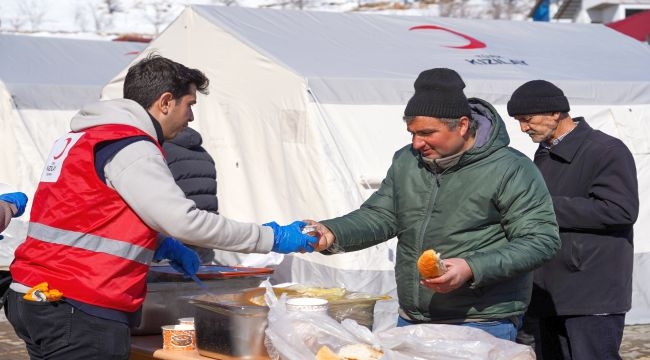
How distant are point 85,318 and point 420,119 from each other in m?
1.26

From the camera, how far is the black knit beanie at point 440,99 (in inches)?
132

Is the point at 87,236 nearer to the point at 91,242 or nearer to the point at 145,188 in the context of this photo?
the point at 91,242

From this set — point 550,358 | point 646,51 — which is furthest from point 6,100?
point 550,358

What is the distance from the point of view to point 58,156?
3.29 m

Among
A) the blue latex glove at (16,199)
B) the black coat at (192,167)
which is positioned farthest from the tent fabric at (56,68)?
the blue latex glove at (16,199)

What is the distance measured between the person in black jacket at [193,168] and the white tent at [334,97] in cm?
94

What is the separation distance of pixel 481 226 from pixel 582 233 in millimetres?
1032

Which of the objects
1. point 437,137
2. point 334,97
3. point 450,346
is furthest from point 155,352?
point 334,97

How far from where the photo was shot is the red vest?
3.15 meters

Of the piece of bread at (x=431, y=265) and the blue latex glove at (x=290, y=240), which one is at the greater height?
the piece of bread at (x=431, y=265)

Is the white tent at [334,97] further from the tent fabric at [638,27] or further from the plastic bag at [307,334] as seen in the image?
the tent fabric at [638,27]

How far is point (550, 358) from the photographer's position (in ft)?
14.3

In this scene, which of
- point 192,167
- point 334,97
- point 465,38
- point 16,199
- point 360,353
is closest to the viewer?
point 360,353

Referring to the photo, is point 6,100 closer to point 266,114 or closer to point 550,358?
point 266,114
